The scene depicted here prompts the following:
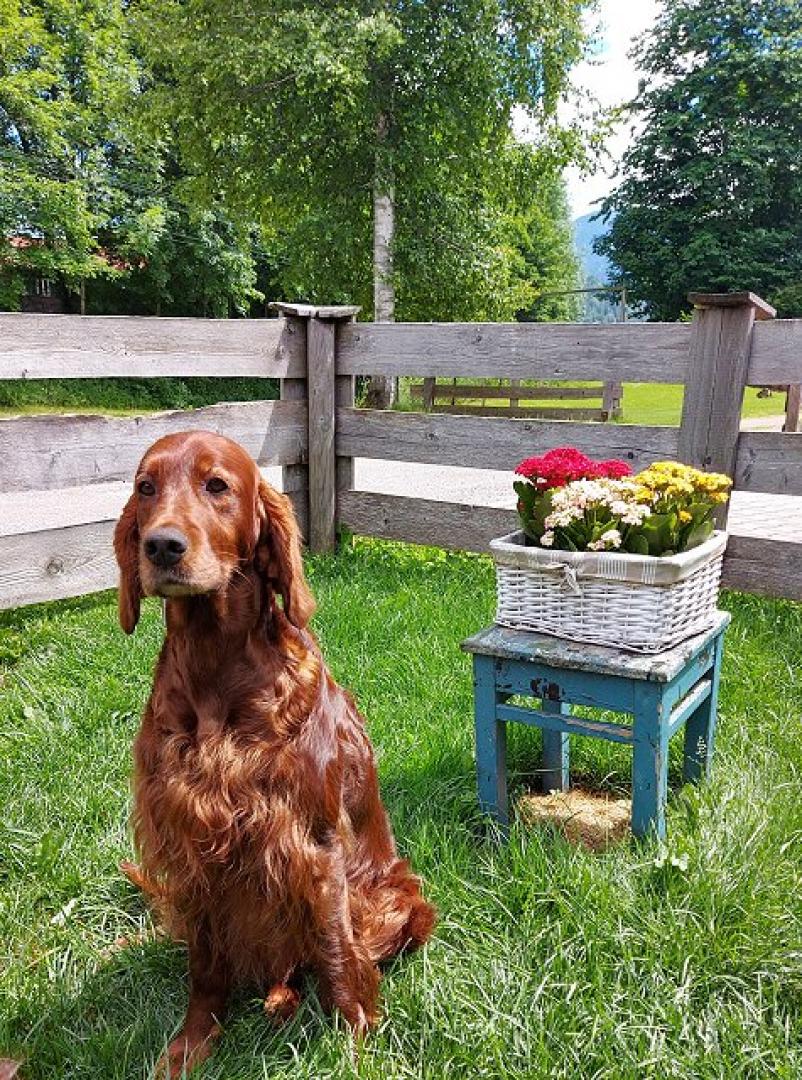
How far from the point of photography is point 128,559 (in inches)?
65.5

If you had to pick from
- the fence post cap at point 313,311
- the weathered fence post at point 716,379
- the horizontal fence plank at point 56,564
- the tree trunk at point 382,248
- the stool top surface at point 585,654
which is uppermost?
the tree trunk at point 382,248

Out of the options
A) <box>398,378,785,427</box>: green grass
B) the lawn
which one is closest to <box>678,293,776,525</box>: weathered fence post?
the lawn

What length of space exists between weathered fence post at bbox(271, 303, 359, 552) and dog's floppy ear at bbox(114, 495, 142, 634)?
3.38m

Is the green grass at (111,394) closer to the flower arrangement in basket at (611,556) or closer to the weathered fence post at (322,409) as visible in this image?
the weathered fence post at (322,409)

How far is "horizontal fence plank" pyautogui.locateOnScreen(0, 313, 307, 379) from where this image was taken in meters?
3.67

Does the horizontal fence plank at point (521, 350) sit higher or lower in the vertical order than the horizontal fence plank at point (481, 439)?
higher

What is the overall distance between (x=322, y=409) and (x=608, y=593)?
10.6 feet

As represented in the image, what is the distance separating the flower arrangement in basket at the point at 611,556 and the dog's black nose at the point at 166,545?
101 cm

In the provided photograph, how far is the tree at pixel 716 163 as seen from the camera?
2666 cm

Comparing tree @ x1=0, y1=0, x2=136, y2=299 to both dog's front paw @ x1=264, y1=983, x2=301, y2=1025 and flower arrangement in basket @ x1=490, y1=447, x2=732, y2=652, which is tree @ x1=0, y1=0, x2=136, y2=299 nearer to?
flower arrangement in basket @ x1=490, y1=447, x2=732, y2=652

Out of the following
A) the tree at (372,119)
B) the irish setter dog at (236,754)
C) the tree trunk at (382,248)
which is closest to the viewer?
the irish setter dog at (236,754)

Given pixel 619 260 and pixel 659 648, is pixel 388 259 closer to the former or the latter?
pixel 659 648

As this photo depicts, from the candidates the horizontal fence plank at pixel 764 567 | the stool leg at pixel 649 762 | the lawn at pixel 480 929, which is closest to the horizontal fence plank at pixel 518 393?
the horizontal fence plank at pixel 764 567

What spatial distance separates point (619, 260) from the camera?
2906cm
